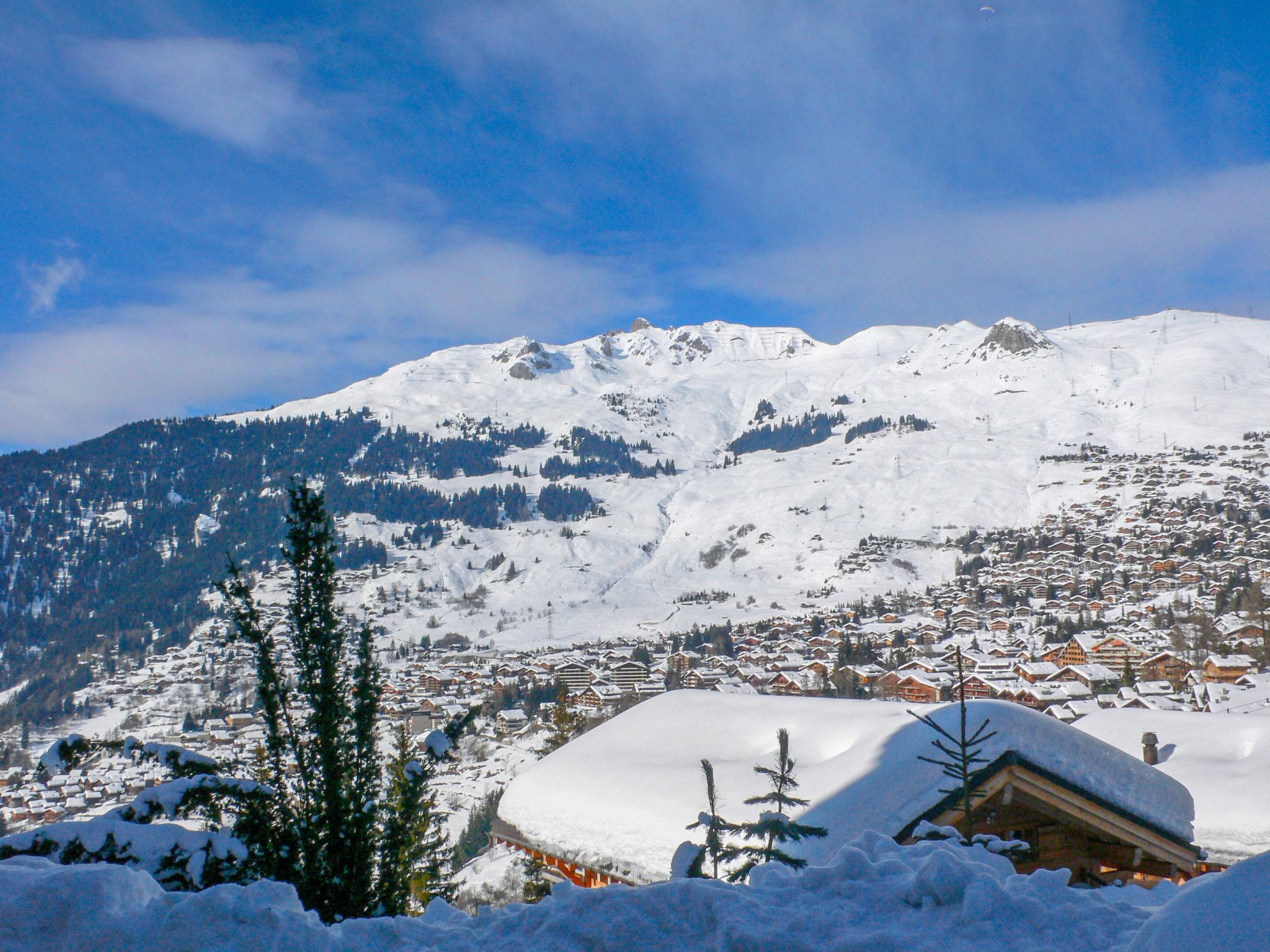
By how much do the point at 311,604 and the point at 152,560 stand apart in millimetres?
163499

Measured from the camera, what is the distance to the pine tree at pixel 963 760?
13.8 feet

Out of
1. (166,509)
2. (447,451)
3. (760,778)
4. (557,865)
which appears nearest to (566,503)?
(447,451)

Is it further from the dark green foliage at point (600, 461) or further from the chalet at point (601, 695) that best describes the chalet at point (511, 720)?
the dark green foliage at point (600, 461)

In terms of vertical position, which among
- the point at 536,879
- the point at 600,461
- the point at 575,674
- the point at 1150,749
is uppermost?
the point at 600,461

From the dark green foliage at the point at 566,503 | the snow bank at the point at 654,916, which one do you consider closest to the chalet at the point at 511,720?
the snow bank at the point at 654,916

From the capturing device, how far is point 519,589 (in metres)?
115

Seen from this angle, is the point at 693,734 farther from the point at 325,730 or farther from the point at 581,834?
the point at 325,730

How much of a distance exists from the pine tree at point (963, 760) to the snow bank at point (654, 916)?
3.15ft

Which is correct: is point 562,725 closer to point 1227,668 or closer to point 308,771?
point 308,771

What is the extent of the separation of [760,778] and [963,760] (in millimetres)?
1586

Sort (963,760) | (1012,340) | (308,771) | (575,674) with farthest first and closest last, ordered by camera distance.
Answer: (1012,340) → (575,674) → (308,771) → (963,760)

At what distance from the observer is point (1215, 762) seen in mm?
7406

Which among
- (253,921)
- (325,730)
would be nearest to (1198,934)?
(253,921)

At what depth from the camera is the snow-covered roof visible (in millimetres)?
4652
